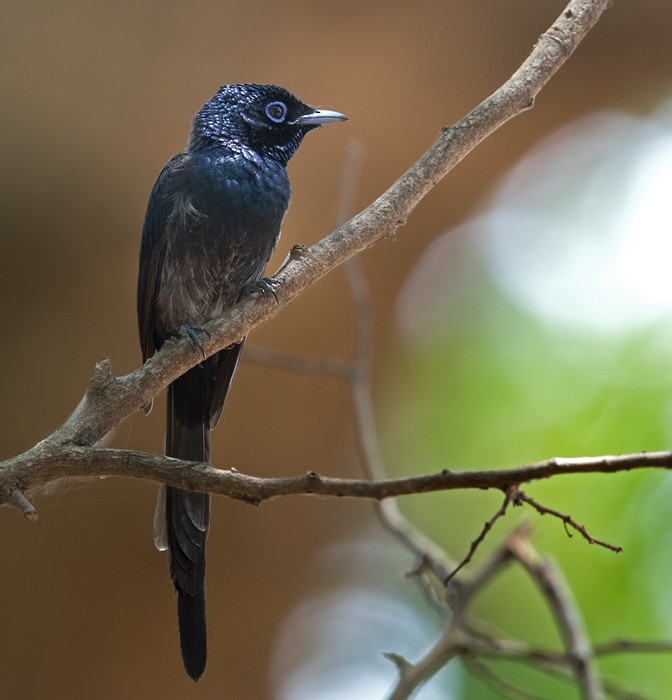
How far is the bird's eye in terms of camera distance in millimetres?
2711

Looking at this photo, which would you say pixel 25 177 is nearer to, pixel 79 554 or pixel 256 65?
pixel 256 65

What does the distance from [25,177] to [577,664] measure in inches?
140

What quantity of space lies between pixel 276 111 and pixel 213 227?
438mm

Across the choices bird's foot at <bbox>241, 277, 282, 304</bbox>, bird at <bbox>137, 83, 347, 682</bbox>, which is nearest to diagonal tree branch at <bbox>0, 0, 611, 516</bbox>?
bird's foot at <bbox>241, 277, 282, 304</bbox>

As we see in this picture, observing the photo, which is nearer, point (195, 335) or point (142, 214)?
point (195, 335)

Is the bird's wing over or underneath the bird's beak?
underneath

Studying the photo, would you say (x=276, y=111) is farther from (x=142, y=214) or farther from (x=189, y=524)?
(x=142, y=214)

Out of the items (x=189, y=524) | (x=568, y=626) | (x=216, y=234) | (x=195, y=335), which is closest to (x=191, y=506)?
(x=189, y=524)

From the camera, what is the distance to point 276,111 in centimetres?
272

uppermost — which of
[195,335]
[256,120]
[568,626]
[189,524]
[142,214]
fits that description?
[142,214]

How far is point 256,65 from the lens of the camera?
Result: 3961mm

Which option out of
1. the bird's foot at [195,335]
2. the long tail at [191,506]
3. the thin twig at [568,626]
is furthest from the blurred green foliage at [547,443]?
the bird's foot at [195,335]

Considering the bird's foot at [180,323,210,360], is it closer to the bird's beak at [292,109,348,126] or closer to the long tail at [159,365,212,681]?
the long tail at [159,365,212,681]

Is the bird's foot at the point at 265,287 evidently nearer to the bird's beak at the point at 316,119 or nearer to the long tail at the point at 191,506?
the long tail at the point at 191,506
